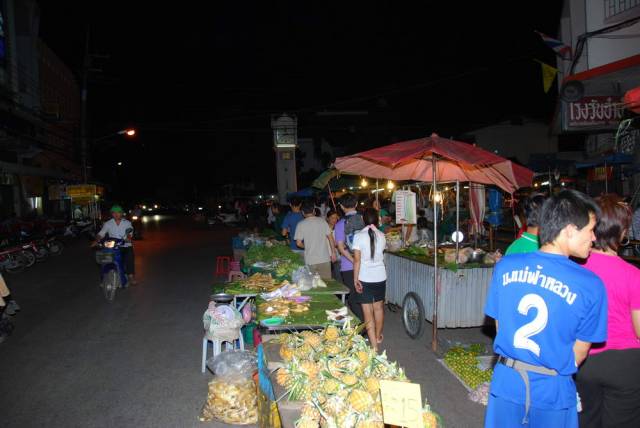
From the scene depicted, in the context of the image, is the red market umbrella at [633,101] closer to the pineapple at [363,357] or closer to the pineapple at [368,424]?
the pineapple at [363,357]

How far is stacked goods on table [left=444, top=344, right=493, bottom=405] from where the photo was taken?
480 cm

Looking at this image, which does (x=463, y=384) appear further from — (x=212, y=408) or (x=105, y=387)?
(x=105, y=387)

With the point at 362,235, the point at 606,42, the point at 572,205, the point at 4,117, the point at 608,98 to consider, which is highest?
the point at 4,117

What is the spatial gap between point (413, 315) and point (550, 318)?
4.96 m

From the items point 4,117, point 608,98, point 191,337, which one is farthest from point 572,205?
point 4,117

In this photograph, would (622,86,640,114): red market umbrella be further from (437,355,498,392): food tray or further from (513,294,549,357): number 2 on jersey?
(513,294,549,357): number 2 on jersey

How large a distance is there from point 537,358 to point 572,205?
2.80 feet

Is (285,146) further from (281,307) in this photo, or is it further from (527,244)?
(527,244)

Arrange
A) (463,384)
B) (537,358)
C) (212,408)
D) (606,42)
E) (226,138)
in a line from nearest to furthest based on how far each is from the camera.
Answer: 1. (537,358)
2. (212,408)
3. (463,384)
4. (606,42)
5. (226,138)

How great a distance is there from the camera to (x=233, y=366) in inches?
174

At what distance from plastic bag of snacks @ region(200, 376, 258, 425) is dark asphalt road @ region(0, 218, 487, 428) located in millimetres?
185

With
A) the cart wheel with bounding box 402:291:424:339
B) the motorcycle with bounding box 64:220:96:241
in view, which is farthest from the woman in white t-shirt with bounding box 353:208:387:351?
the motorcycle with bounding box 64:220:96:241

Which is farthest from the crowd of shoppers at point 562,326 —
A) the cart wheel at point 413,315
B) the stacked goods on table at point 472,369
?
the cart wheel at point 413,315

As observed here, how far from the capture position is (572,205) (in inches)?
94.3
